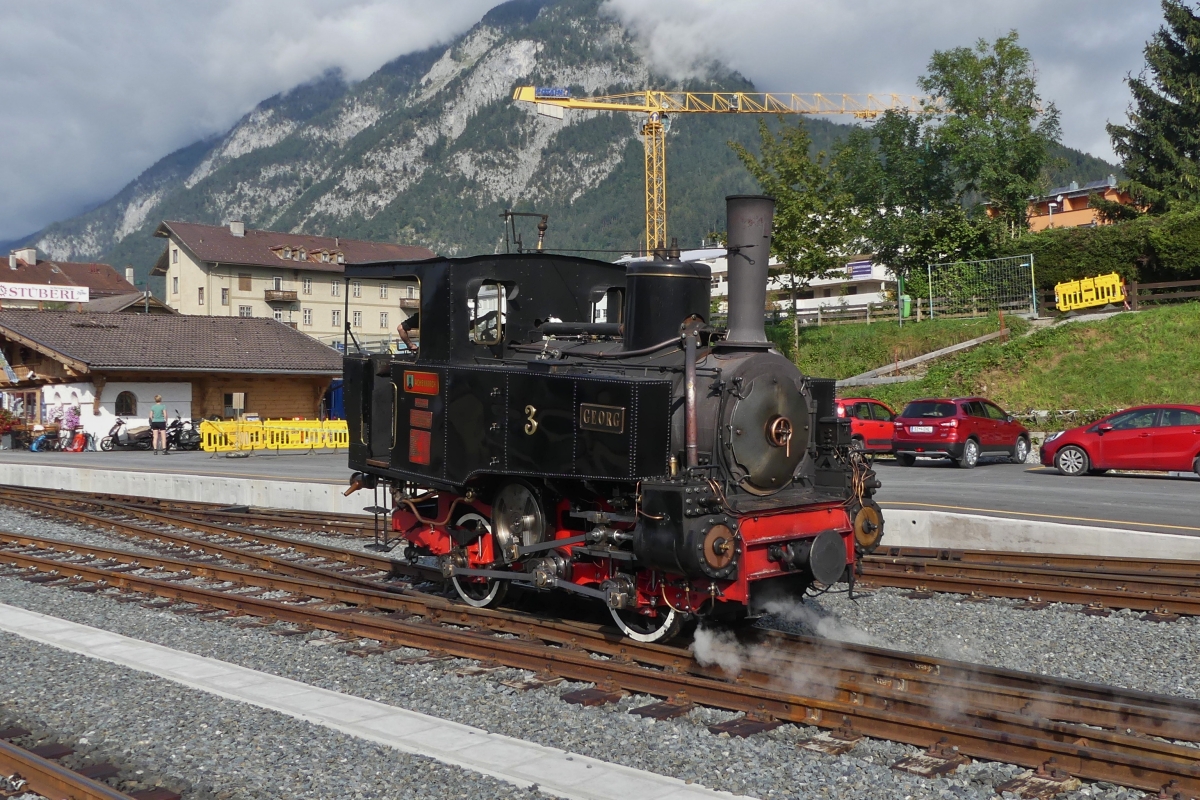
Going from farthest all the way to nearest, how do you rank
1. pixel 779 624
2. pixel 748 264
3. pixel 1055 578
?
pixel 1055 578 < pixel 779 624 < pixel 748 264

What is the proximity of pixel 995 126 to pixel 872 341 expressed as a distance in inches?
464

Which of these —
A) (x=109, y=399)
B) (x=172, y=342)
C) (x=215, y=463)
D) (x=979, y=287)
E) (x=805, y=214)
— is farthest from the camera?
(x=172, y=342)

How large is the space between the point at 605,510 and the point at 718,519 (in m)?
1.28

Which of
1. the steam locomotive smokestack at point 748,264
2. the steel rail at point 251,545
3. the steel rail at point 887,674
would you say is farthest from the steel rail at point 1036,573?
the steel rail at point 251,545

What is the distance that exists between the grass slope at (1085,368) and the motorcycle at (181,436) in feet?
67.6

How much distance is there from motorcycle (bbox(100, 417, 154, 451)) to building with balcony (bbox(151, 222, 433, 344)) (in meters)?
31.7

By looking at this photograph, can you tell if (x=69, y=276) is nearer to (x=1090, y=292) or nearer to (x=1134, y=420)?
(x=1090, y=292)

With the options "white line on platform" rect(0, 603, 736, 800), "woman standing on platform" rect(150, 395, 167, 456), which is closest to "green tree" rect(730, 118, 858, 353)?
"woman standing on platform" rect(150, 395, 167, 456)

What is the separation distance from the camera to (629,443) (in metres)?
7.54

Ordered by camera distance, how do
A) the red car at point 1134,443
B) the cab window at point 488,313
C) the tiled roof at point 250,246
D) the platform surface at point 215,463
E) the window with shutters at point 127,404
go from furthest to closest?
1. the tiled roof at point 250,246
2. the window with shutters at point 127,404
3. the platform surface at point 215,463
4. the red car at point 1134,443
5. the cab window at point 488,313

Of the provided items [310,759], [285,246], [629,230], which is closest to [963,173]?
[310,759]

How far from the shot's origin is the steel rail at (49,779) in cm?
507

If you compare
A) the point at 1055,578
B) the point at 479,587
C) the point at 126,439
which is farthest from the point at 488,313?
the point at 126,439

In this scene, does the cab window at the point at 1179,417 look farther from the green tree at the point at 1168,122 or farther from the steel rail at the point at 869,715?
the green tree at the point at 1168,122
